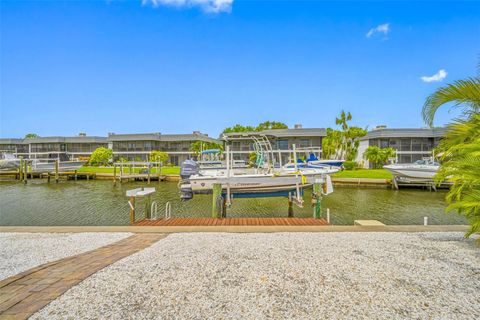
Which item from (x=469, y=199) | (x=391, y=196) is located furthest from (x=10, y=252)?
(x=391, y=196)

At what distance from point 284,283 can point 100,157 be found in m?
57.0

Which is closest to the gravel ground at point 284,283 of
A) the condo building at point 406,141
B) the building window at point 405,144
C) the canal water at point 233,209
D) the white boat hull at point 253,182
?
the white boat hull at point 253,182

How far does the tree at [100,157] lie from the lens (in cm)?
5316

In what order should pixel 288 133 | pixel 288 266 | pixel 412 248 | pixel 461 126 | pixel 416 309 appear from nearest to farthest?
pixel 416 309, pixel 288 266, pixel 412 248, pixel 461 126, pixel 288 133

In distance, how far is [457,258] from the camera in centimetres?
428

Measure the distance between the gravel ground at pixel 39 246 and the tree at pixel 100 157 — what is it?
51.8 meters

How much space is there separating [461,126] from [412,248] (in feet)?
8.12

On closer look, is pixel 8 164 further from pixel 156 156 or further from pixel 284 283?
pixel 284 283

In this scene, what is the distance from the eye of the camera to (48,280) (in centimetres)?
356

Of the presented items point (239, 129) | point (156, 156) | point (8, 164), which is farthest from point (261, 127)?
point (8, 164)

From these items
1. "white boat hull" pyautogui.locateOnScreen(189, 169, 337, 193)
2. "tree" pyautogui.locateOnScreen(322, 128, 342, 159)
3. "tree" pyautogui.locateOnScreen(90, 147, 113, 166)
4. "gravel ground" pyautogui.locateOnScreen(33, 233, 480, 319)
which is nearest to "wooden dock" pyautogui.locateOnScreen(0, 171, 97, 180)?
"tree" pyautogui.locateOnScreen(90, 147, 113, 166)

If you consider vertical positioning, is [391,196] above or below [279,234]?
below

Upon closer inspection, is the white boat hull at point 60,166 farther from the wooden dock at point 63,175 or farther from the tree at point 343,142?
the tree at point 343,142

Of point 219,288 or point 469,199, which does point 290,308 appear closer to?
point 219,288
